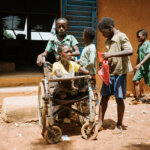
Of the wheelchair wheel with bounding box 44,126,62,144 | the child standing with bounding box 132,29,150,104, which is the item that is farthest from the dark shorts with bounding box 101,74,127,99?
the child standing with bounding box 132,29,150,104

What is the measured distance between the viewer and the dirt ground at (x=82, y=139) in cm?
285

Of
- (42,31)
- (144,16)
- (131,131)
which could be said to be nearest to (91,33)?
(131,131)

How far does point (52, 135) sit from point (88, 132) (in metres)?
0.51

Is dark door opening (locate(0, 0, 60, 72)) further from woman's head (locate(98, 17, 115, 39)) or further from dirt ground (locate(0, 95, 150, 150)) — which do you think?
woman's head (locate(98, 17, 115, 39))

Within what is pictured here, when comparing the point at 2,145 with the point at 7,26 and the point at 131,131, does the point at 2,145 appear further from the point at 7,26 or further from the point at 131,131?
the point at 7,26

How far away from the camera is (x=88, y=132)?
9.95 ft

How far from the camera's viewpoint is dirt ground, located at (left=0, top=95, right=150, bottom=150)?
9.34ft

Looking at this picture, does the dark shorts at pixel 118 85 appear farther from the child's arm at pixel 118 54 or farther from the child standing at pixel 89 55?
the child standing at pixel 89 55

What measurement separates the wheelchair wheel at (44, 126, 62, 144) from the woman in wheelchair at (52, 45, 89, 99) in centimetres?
44

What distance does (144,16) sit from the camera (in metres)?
6.13

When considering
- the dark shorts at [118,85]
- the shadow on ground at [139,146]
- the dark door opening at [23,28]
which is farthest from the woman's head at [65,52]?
the dark door opening at [23,28]

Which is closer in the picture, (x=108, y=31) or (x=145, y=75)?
(x=108, y=31)

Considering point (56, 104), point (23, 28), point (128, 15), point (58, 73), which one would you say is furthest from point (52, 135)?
point (23, 28)

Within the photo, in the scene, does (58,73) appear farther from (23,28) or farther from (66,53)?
(23,28)
